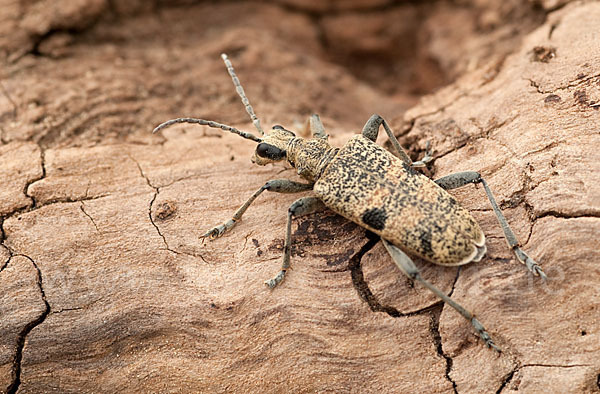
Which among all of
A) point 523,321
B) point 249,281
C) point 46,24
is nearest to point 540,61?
point 523,321

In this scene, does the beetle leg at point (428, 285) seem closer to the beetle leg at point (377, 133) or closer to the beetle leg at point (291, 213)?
the beetle leg at point (291, 213)

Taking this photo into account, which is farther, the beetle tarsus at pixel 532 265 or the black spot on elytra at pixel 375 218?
the black spot on elytra at pixel 375 218

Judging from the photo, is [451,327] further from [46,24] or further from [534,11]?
[46,24]

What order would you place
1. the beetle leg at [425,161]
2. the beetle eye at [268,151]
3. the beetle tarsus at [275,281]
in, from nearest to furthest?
the beetle tarsus at [275,281]
the beetle leg at [425,161]
the beetle eye at [268,151]

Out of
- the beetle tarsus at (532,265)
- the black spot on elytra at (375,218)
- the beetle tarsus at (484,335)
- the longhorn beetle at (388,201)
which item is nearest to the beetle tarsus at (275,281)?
the longhorn beetle at (388,201)

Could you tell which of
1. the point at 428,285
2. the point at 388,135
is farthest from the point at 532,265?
the point at 388,135

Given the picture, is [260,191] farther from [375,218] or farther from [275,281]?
[375,218]
